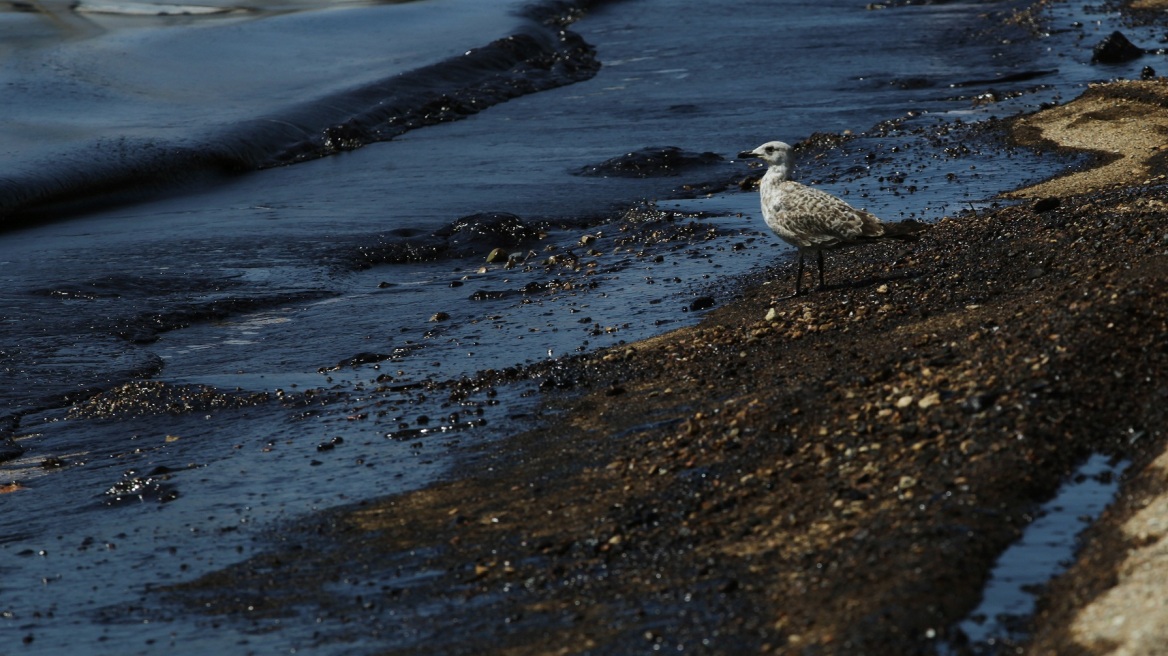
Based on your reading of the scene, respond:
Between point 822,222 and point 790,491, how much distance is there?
3289mm

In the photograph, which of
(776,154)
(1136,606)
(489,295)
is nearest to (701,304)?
(776,154)

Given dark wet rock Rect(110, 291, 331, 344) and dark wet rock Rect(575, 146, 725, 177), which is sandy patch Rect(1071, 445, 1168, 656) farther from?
dark wet rock Rect(575, 146, 725, 177)

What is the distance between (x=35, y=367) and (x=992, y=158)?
8890 mm

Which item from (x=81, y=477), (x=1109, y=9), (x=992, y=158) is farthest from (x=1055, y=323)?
(x=1109, y=9)

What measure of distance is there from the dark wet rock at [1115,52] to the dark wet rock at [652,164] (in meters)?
6.95

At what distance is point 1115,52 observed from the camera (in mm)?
20000

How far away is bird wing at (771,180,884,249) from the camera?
9008 mm

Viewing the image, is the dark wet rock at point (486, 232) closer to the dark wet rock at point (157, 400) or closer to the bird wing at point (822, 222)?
the dark wet rock at point (157, 400)

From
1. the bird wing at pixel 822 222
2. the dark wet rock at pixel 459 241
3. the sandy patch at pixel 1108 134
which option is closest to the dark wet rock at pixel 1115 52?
the sandy patch at pixel 1108 134

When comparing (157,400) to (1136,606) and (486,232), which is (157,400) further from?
(1136,606)

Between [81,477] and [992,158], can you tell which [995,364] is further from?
[992,158]

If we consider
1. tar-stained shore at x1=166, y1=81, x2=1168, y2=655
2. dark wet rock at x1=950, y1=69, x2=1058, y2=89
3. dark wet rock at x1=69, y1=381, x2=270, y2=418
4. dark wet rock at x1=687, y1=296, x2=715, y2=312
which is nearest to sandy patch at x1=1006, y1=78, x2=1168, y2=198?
dark wet rock at x1=687, y1=296, x2=715, y2=312

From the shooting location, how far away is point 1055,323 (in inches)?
267

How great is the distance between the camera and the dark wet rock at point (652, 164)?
15.8 meters
